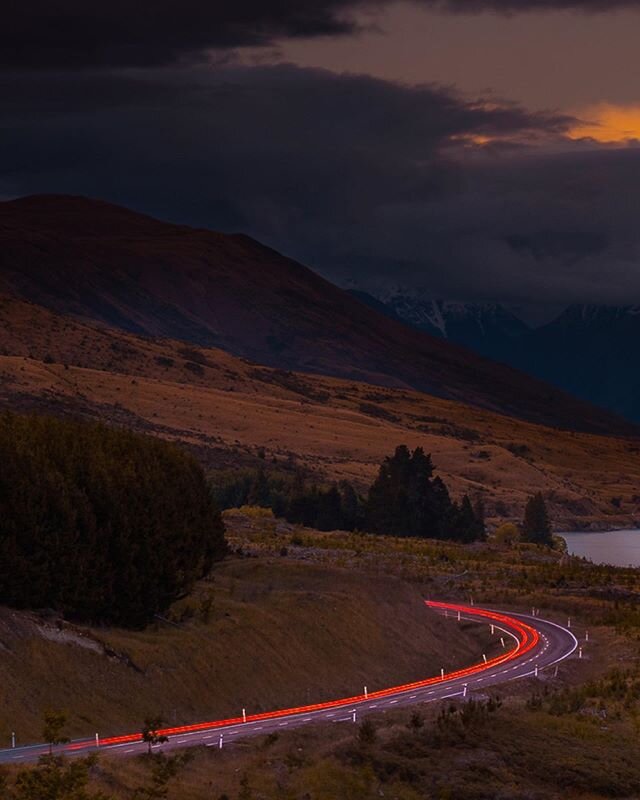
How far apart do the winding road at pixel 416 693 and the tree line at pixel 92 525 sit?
889cm

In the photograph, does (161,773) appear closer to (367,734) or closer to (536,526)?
(367,734)

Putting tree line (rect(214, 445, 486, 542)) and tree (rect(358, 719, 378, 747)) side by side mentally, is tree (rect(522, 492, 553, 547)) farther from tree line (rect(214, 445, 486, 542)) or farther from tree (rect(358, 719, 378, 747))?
tree (rect(358, 719, 378, 747))

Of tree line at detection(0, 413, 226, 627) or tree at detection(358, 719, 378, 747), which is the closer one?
tree at detection(358, 719, 378, 747)

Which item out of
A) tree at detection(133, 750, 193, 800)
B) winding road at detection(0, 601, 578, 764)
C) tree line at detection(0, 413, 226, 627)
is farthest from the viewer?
tree line at detection(0, 413, 226, 627)

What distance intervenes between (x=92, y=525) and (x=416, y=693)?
16.0m

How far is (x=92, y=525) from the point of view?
65.2 m

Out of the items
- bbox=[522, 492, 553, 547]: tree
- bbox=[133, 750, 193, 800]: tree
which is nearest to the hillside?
bbox=[133, 750, 193, 800]: tree

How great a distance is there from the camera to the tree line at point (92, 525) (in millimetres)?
61625

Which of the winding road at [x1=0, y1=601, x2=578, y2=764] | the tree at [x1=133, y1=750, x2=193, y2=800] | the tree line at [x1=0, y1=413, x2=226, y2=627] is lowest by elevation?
the winding road at [x1=0, y1=601, x2=578, y2=764]

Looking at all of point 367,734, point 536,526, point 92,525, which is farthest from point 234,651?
→ point 536,526

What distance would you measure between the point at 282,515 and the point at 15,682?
113731 mm

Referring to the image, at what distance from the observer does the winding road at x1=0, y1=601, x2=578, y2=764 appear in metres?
48.8

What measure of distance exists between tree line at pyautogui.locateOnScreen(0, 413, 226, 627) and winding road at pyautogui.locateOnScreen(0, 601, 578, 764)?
8.89 meters

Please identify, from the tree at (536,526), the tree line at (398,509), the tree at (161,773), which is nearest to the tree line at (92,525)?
the tree at (161,773)
